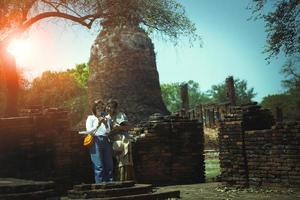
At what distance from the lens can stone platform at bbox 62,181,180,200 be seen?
5.87 meters

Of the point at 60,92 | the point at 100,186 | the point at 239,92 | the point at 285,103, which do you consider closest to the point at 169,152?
the point at 100,186

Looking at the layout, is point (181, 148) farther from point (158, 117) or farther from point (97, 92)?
point (97, 92)

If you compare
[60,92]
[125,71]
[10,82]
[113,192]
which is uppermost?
[60,92]

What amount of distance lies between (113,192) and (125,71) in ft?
45.1

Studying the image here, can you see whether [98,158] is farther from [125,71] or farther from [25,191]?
[125,71]

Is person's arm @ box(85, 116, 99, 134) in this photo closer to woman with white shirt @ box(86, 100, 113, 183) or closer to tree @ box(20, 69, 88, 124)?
woman with white shirt @ box(86, 100, 113, 183)

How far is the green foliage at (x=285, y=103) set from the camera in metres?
42.5

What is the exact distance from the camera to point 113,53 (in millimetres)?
19750

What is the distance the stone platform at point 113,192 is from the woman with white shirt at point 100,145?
209cm

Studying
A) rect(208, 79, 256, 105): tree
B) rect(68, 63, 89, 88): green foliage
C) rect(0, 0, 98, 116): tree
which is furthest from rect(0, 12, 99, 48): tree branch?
rect(208, 79, 256, 105): tree

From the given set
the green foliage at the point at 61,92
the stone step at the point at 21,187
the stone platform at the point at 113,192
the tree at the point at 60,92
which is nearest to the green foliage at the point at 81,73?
the green foliage at the point at 61,92

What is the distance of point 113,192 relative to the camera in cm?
589

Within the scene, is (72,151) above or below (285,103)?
below

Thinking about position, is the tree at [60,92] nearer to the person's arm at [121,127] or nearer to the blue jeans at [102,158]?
the blue jeans at [102,158]
